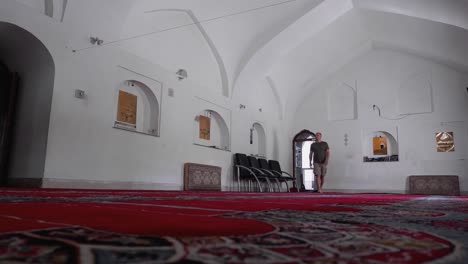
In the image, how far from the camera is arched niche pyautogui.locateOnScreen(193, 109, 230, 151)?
A: 368 inches

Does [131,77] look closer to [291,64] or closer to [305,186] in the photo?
[291,64]

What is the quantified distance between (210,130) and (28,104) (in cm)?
469

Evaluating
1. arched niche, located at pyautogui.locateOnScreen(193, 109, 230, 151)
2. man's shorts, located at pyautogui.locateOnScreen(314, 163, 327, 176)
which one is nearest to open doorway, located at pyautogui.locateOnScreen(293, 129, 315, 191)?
arched niche, located at pyautogui.locateOnScreen(193, 109, 230, 151)

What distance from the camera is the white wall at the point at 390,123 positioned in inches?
450

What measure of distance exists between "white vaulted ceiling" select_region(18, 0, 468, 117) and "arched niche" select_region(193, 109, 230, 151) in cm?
71

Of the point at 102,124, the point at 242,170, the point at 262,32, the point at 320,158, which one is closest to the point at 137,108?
the point at 102,124

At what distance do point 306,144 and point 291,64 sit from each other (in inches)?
131

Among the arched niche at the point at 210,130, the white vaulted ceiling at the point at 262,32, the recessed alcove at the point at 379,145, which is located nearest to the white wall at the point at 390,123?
the recessed alcove at the point at 379,145

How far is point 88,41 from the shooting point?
20.6 feet

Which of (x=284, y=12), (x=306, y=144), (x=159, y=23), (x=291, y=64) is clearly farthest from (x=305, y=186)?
(x=159, y=23)

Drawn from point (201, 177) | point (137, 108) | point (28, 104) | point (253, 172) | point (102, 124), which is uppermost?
point (137, 108)

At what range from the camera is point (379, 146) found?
12.3m

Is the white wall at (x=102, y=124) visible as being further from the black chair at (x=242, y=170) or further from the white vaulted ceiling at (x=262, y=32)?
the black chair at (x=242, y=170)

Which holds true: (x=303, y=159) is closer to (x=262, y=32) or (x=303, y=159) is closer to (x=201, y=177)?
(x=262, y=32)
